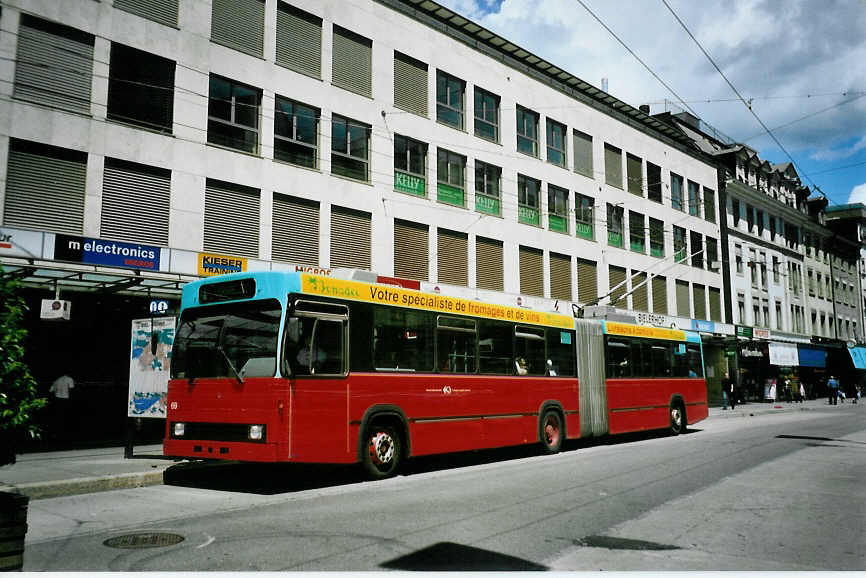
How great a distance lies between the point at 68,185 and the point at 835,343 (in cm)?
5976

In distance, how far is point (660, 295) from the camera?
128 feet

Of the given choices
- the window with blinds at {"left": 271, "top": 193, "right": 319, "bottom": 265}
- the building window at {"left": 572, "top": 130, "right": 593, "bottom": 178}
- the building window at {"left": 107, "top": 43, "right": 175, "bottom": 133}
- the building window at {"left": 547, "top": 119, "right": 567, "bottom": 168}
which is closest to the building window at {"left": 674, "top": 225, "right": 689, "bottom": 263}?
the building window at {"left": 572, "top": 130, "right": 593, "bottom": 178}

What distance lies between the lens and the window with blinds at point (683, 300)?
4053 centimetres

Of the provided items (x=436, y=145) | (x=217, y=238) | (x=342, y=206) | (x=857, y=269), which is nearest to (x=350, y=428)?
(x=217, y=238)

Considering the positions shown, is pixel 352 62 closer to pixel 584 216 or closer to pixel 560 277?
pixel 560 277

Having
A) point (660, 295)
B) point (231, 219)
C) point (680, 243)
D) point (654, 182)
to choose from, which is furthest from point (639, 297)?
point (231, 219)

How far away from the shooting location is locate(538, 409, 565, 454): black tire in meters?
15.4

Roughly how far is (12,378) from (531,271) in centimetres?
2650

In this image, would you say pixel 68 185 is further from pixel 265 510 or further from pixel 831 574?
pixel 831 574

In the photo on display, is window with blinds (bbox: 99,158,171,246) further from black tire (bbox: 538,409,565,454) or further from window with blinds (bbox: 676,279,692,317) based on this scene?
window with blinds (bbox: 676,279,692,317)

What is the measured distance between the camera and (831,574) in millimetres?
5426

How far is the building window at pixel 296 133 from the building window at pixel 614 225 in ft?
59.7

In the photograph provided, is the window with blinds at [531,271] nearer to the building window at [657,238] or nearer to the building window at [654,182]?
the building window at [657,238]

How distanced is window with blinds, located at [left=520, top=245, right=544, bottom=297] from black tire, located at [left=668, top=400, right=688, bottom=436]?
9.68 m
